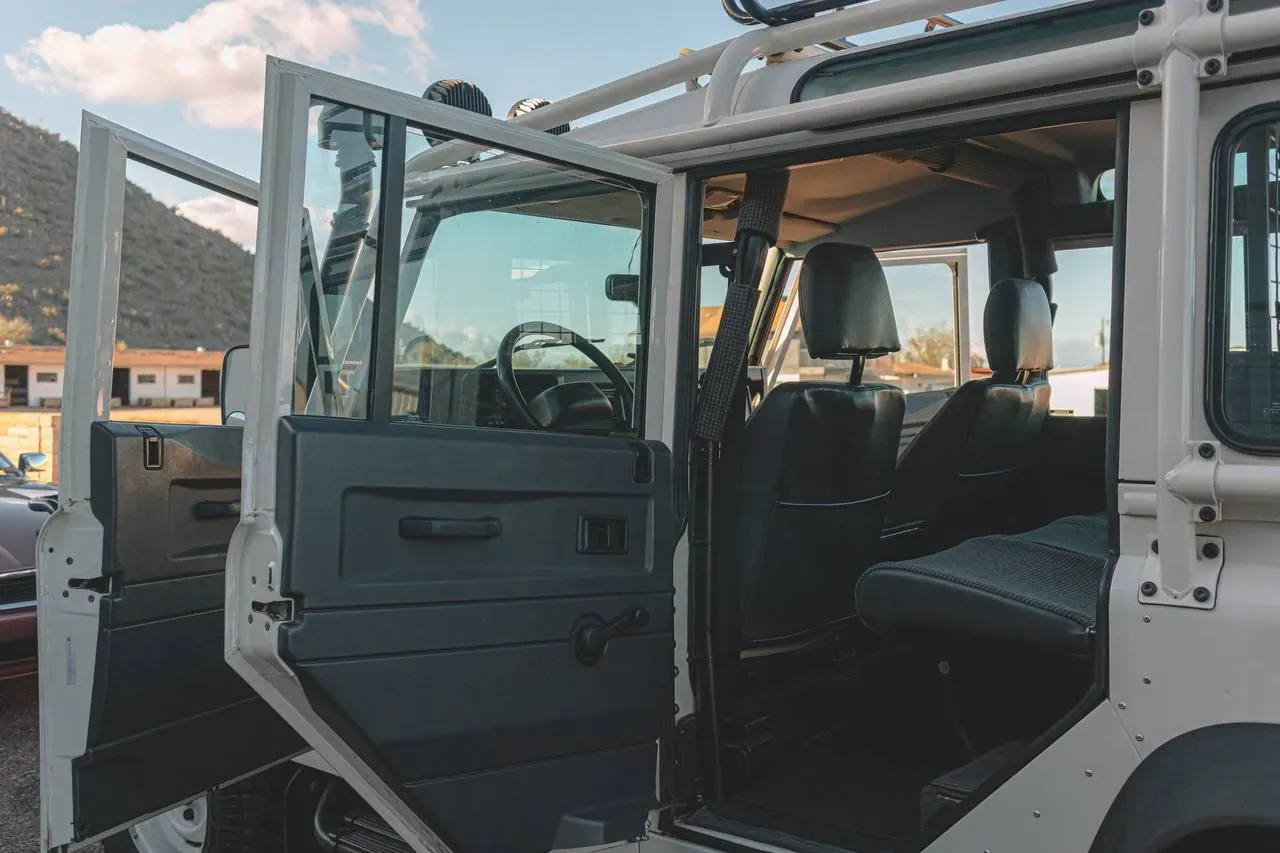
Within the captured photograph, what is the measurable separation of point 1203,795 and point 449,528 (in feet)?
4.52

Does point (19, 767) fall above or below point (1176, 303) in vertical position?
below

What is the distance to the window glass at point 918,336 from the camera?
466 cm

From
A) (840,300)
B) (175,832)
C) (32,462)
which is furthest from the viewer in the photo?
(32,462)

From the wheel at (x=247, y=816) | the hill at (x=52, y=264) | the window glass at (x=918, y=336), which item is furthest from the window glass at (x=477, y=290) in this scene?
the hill at (x=52, y=264)

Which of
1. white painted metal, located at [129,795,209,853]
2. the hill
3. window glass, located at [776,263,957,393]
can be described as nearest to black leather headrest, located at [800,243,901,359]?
window glass, located at [776,263,957,393]

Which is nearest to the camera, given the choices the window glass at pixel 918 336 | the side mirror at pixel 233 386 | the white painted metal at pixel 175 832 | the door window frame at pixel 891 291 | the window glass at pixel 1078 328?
the side mirror at pixel 233 386

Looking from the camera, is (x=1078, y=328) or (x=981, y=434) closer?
(x=981, y=434)

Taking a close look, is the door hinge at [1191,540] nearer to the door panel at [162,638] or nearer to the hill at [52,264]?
the door panel at [162,638]

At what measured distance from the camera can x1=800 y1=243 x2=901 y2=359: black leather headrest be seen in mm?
2916

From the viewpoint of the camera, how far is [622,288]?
2578mm

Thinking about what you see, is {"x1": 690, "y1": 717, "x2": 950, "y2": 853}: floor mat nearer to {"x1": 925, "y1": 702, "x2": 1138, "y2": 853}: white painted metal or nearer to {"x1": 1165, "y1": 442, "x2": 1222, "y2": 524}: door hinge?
{"x1": 925, "y1": 702, "x2": 1138, "y2": 853}: white painted metal

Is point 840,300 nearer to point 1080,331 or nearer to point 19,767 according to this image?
point 1080,331

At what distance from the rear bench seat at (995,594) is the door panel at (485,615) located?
19.9 inches

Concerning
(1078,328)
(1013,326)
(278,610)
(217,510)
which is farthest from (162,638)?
(1078,328)
